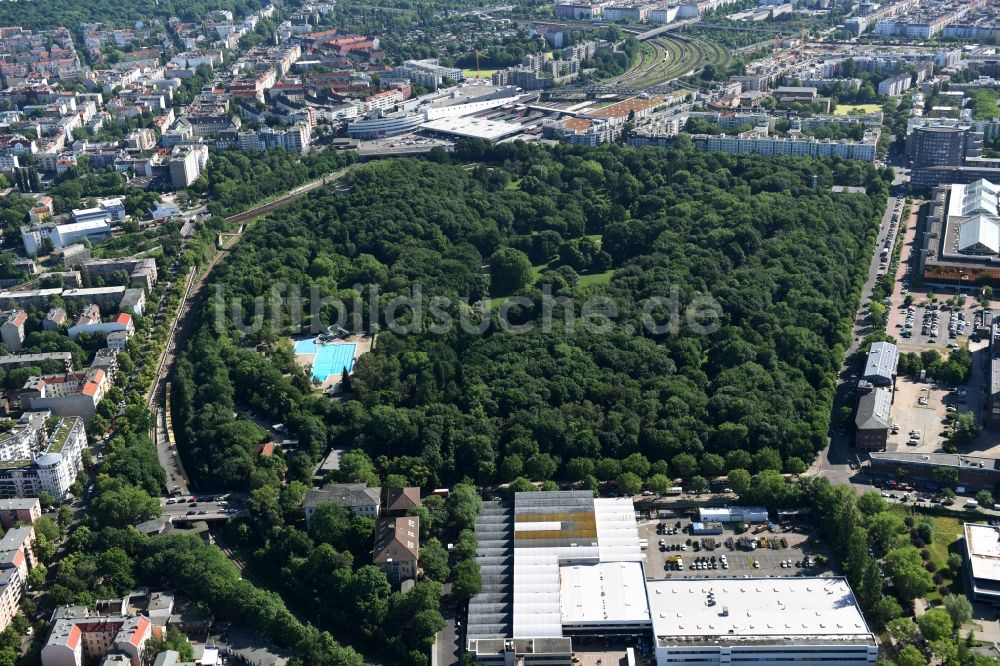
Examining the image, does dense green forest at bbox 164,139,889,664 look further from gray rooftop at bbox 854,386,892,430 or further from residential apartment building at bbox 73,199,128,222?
residential apartment building at bbox 73,199,128,222

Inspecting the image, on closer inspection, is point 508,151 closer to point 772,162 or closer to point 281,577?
point 772,162

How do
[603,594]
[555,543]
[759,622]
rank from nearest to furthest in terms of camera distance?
[759,622]
[603,594]
[555,543]

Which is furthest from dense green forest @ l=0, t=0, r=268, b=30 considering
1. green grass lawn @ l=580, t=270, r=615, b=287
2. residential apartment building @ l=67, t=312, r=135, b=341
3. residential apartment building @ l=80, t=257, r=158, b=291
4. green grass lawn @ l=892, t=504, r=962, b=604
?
green grass lawn @ l=892, t=504, r=962, b=604

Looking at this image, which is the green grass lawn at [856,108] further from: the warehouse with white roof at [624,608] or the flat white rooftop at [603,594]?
the flat white rooftop at [603,594]

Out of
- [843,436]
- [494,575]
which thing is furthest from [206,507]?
[843,436]

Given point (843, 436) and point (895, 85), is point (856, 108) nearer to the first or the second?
point (895, 85)

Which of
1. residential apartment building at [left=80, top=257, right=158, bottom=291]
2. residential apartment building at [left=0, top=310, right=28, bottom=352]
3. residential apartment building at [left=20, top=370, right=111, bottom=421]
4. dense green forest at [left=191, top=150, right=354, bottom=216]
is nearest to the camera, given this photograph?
residential apartment building at [left=20, top=370, right=111, bottom=421]

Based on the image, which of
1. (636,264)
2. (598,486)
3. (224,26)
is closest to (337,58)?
(224,26)
